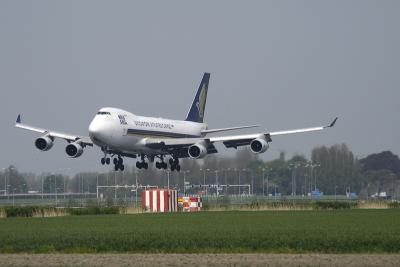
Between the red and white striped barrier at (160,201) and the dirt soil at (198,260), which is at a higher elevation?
the red and white striped barrier at (160,201)

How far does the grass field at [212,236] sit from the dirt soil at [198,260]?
231 centimetres

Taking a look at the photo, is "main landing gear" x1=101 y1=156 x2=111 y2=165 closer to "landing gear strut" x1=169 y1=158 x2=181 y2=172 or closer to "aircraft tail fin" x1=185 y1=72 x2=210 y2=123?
"landing gear strut" x1=169 y1=158 x2=181 y2=172

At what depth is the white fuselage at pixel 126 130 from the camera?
87.6 metres

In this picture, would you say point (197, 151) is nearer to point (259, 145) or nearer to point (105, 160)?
point (259, 145)

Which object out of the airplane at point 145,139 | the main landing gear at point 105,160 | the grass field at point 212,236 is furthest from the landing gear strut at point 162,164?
the grass field at point 212,236

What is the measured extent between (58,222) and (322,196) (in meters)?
81.8

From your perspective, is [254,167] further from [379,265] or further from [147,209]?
[379,265]

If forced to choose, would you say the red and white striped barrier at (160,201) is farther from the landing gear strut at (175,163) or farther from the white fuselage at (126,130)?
the landing gear strut at (175,163)

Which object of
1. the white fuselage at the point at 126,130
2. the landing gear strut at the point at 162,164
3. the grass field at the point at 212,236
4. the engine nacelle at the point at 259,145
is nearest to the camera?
the grass field at the point at 212,236

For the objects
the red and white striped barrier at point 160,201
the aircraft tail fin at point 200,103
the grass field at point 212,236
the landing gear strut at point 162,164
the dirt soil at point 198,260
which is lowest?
the dirt soil at point 198,260

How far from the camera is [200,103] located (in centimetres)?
11219

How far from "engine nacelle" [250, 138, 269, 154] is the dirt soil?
5348 cm

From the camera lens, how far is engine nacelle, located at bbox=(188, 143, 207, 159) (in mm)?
94000

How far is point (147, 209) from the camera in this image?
307 ft
